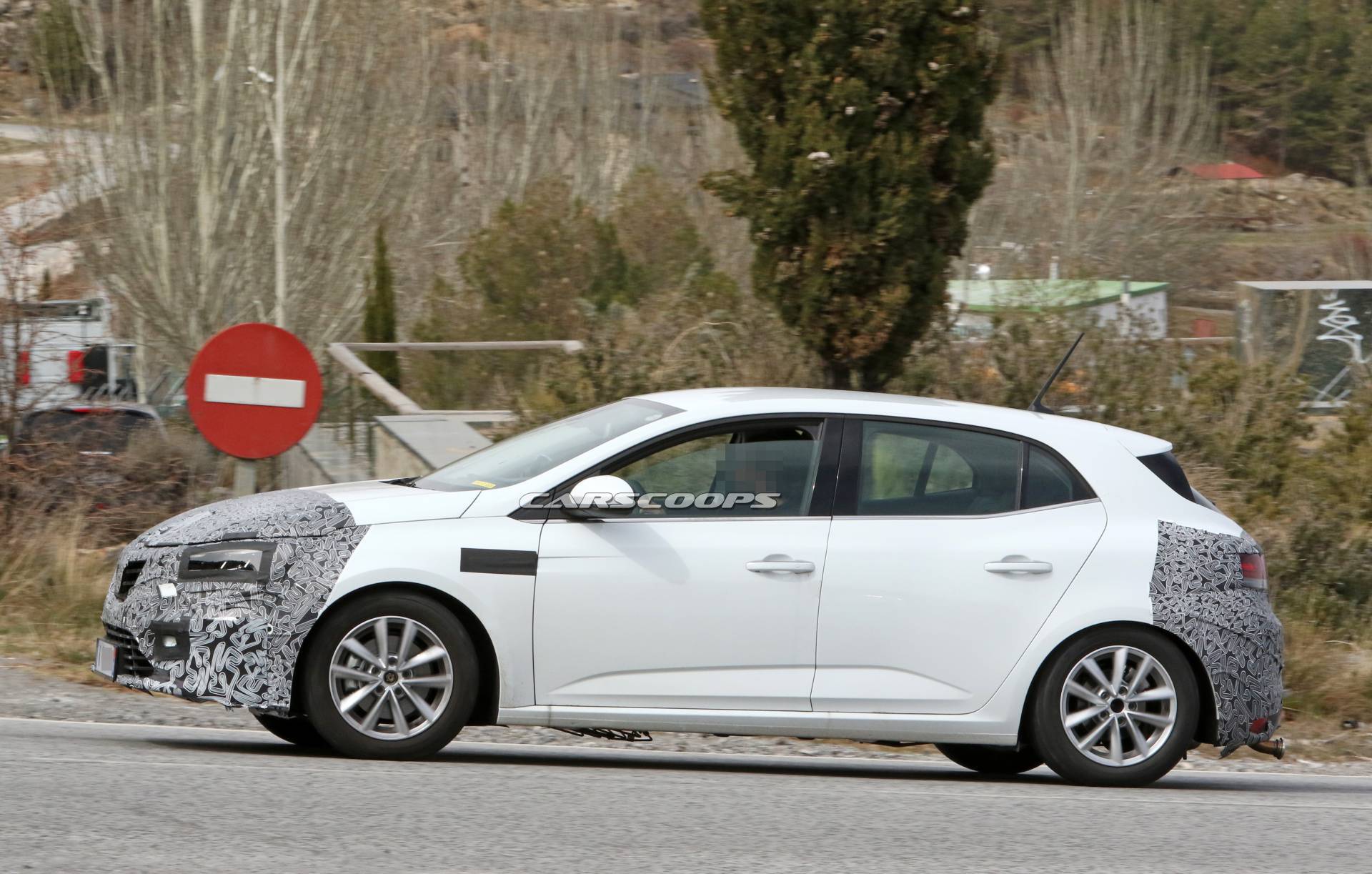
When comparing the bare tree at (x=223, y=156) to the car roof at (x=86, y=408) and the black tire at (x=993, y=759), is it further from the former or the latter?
the black tire at (x=993, y=759)

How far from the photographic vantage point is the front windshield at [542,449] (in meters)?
6.94

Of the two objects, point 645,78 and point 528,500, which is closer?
point 528,500

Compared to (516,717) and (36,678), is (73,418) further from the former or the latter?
(516,717)

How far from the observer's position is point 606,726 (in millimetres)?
6660

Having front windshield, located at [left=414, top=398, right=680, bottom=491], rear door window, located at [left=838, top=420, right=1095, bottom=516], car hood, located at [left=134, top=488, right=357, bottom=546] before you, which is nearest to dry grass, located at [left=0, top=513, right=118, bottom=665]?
car hood, located at [left=134, top=488, right=357, bottom=546]

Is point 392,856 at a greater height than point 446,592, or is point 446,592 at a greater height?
point 446,592

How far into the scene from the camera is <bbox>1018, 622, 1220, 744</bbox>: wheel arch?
693cm

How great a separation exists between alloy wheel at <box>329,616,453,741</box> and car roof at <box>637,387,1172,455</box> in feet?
4.62

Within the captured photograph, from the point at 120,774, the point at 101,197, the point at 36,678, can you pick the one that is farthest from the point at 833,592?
the point at 101,197

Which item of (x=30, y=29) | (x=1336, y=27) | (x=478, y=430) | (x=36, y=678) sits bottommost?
(x=36, y=678)

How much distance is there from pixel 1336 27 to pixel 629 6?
30.3 meters

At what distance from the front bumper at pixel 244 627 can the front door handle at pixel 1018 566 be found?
2435mm

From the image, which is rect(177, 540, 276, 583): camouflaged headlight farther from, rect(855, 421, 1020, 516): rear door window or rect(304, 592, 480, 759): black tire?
rect(855, 421, 1020, 516): rear door window

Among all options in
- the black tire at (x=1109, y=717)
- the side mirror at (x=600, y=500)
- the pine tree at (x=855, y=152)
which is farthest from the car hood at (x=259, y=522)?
the pine tree at (x=855, y=152)
